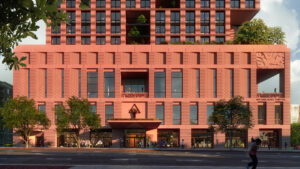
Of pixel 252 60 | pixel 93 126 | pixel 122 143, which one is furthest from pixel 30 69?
pixel 252 60

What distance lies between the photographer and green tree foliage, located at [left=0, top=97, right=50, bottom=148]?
48469 mm

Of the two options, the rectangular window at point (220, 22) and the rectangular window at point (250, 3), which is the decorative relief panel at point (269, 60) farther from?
the rectangular window at point (250, 3)

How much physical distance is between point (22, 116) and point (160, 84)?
23788 mm

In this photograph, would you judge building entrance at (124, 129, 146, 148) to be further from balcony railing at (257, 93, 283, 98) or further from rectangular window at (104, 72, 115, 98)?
balcony railing at (257, 93, 283, 98)

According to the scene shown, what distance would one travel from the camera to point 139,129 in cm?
5591

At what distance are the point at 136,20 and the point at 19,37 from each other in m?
66.5

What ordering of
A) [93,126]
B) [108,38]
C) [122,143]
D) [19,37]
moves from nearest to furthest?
[19,37] → [93,126] → [122,143] → [108,38]

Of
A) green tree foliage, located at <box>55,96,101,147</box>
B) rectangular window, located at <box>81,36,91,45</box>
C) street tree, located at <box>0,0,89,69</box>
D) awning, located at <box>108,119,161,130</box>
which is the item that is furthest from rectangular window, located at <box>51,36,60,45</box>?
street tree, located at <box>0,0,89,69</box>

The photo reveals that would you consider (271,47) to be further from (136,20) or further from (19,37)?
(19,37)

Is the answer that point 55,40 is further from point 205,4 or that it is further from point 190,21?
point 205,4

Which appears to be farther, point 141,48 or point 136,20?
point 136,20

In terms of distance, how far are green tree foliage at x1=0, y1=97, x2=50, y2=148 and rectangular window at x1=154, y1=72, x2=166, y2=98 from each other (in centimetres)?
1955

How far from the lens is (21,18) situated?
7.01 m

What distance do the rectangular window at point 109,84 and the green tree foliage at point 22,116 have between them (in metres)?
11.9
